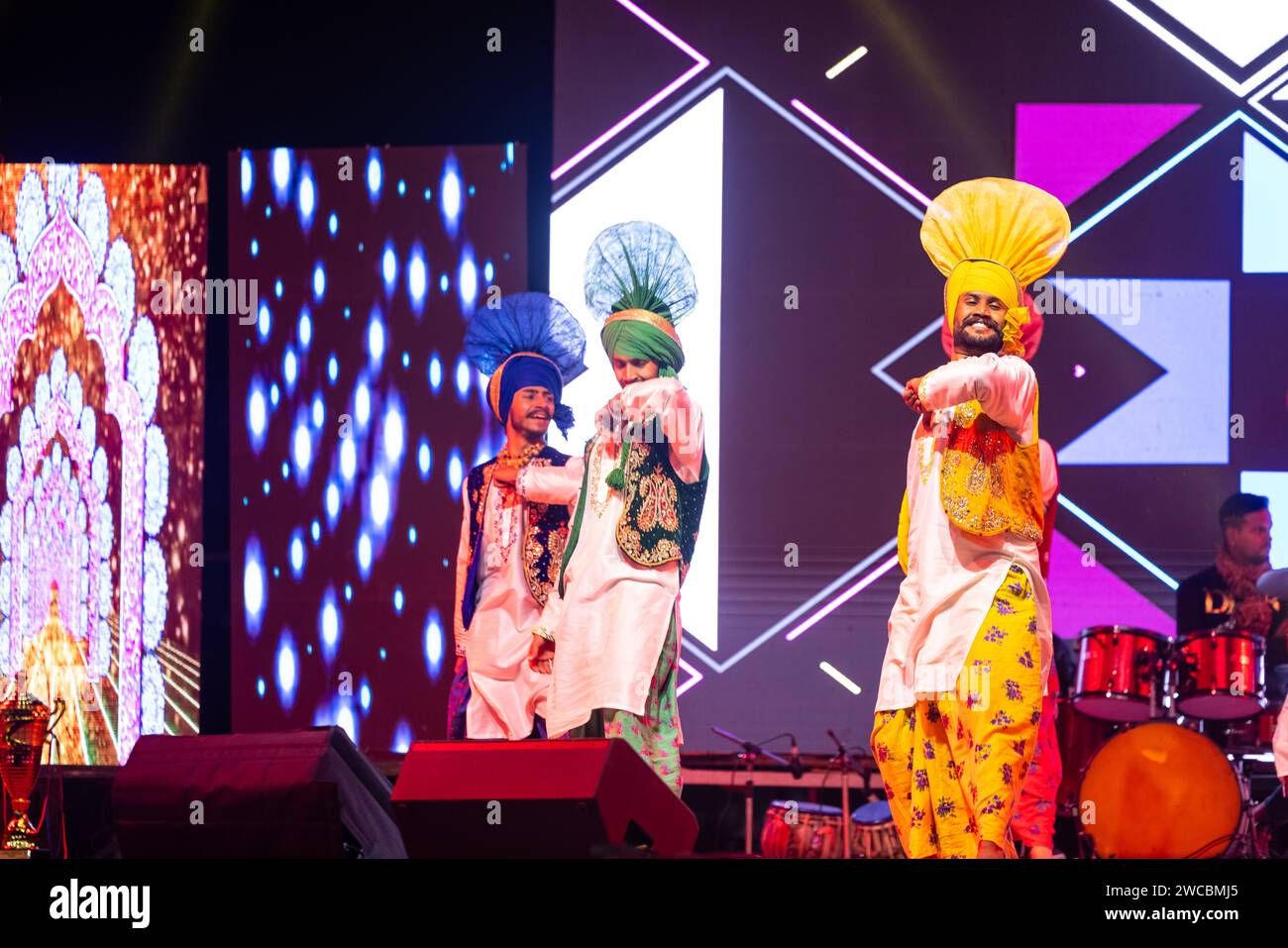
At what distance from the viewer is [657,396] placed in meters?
5.33

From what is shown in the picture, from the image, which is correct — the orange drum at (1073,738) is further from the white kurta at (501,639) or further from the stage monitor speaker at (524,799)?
the stage monitor speaker at (524,799)

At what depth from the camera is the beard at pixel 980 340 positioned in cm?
470

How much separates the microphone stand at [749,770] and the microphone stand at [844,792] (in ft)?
0.71

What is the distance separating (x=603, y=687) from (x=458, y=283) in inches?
99.5

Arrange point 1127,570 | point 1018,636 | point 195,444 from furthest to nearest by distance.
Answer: point 195,444 < point 1127,570 < point 1018,636

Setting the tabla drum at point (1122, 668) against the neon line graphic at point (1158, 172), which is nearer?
the tabla drum at point (1122, 668)

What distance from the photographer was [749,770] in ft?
21.9

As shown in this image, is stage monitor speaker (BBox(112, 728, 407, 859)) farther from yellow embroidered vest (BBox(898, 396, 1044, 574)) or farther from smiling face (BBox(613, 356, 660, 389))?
yellow embroidered vest (BBox(898, 396, 1044, 574))

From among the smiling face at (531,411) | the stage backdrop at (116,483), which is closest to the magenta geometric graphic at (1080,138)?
the smiling face at (531,411)

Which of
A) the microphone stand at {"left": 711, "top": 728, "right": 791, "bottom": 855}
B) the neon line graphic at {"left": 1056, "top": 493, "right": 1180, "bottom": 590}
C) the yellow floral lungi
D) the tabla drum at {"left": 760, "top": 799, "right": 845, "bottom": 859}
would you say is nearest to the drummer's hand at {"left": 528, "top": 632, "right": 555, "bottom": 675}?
the microphone stand at {"left": 711, "top": 728, "right": 791, "bottom": 855}

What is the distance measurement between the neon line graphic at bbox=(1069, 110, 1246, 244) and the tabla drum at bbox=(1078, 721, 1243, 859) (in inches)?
81.6

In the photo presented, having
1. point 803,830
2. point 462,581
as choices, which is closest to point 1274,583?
point 803,830
